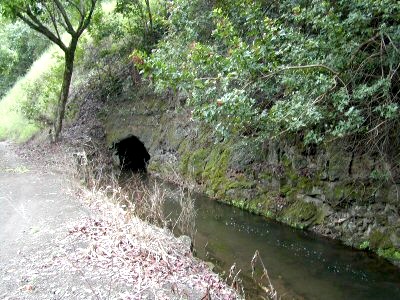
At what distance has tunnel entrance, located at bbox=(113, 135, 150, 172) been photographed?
699 inches

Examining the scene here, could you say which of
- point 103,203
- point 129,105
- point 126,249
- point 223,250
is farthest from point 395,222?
point 129,105

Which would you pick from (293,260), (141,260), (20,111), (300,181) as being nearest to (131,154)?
(20,111)

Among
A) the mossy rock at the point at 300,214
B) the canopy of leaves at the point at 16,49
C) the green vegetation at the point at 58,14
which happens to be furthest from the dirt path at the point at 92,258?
the canopy of leaves at the point at 16,49

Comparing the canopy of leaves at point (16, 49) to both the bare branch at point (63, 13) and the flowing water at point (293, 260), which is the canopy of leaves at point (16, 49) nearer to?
the bare branch at point (63, 13)

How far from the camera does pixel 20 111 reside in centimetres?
2222

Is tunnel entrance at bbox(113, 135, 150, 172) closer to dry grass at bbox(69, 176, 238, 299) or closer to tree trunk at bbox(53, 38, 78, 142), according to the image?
tree trunk at bbox(53, 38, 78, 142)

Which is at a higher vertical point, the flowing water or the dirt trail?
the flowing water

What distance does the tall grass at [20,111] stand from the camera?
20306 millimetres

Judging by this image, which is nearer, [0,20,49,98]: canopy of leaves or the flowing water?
the flowing water

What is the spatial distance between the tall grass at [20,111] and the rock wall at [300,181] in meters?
8.45

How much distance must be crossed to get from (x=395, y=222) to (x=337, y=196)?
4.59ft

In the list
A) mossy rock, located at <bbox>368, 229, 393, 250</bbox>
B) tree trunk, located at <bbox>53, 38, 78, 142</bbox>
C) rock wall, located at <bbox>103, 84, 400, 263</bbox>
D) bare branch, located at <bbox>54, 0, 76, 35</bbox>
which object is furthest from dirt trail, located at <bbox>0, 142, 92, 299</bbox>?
bare branch, located at <bbox>54, 0, 76, 35</bbox>

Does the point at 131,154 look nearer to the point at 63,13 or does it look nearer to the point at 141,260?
the point at 63,13

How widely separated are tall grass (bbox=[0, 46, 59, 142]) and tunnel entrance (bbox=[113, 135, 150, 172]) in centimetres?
413
